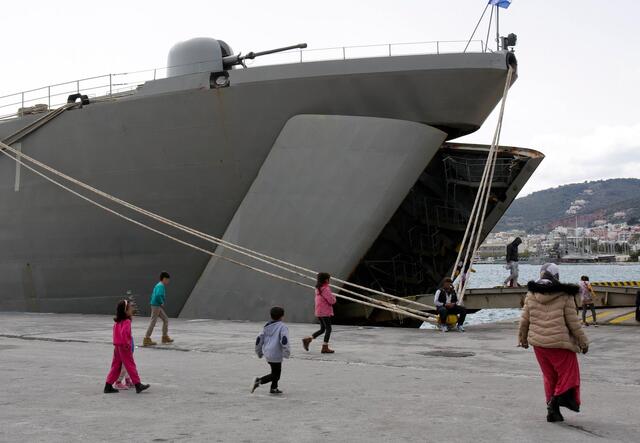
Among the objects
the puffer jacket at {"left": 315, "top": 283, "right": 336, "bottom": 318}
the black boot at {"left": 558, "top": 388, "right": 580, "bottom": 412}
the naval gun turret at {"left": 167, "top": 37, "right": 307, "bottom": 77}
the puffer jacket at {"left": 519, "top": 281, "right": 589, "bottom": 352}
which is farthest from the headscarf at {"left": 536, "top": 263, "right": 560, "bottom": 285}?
the naval gun turret at {"left": 167, "top": 37, "right": 307, "bottom": 77}

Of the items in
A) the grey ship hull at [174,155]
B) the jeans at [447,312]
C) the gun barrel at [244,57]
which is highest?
the gun barrel at [244,57]

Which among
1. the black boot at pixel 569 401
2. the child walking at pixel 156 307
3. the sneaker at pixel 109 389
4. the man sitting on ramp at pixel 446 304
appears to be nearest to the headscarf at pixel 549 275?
the black boot at pixel 569 401

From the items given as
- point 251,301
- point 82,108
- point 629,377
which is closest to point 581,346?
point 629,377

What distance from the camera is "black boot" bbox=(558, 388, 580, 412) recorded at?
6.14 m

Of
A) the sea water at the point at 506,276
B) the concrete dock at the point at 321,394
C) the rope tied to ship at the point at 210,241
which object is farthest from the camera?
the sea water at the point at 506,276

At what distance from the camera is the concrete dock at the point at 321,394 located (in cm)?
592

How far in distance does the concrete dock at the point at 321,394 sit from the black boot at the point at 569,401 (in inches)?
5.6

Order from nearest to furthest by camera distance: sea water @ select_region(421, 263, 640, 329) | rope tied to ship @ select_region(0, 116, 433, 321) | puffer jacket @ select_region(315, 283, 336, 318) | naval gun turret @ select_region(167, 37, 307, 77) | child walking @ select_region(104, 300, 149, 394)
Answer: child walking @ select_region(104, 300, 149, 394), puffer jacket @ select_region(315, 283, 336, 318), rope tied to ship @ select_region(0, 116, 433, 321), naval gun turret @ select_region(167, 37, 307, 77), sea water @ select_region(421, 263, 640, 329)

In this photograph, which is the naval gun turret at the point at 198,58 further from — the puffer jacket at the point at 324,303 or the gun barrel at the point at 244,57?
the puffer jacket at the point at 324,303

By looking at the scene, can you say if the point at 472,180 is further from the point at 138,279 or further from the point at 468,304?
the point at 138,279

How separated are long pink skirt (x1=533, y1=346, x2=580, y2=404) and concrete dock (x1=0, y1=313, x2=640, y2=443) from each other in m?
0.28

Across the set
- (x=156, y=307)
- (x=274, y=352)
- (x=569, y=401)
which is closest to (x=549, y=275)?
(x=569, y=401)

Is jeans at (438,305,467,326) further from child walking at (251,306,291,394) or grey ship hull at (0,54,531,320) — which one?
child walking at (251,306,291,394)

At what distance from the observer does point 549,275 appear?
654cm
